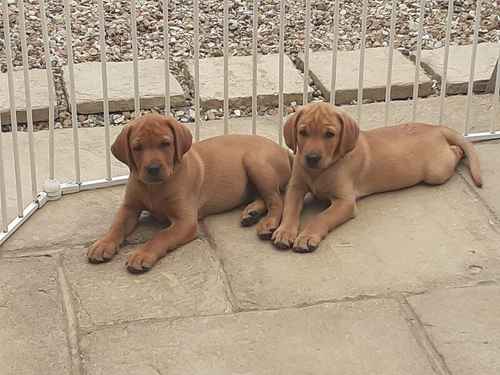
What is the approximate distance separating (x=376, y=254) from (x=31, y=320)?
145 cm

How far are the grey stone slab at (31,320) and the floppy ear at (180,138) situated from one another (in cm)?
70

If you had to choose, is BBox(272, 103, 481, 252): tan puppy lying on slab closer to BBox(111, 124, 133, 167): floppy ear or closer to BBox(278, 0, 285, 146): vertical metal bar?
BBox(278, 0, 285, 146): vertical metal bar

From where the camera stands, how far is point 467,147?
4.98 meters

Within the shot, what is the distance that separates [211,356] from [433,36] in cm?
382

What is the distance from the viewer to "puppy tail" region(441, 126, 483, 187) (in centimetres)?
489

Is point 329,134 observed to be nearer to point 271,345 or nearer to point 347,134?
point 347,134

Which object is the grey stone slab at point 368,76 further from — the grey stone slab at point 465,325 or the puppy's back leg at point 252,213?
the grey stone slab at point 465,325

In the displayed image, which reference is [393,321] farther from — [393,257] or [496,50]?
[496,50]

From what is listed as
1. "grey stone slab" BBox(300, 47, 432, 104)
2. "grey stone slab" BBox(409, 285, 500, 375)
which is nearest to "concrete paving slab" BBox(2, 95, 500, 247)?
"grey stone slab" BBox(300, 47, 432, 104)


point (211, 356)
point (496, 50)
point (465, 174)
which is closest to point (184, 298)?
point (211, 356)

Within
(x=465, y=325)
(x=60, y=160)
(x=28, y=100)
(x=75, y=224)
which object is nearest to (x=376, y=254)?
(x=465, y=325)

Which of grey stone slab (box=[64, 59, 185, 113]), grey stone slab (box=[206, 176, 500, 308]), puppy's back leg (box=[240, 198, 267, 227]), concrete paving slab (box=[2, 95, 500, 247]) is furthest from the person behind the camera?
grey stone slab (box=[64, 59, 185, 113])

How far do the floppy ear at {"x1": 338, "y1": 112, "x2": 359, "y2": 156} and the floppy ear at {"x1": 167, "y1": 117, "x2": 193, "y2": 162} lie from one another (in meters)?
0.66

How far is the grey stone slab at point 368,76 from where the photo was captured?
5.95 m
